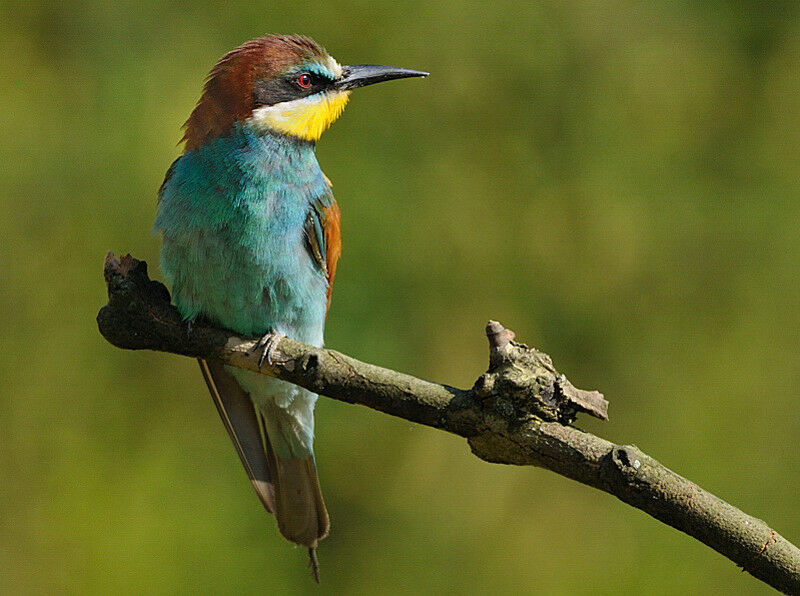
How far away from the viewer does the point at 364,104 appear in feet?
9.09

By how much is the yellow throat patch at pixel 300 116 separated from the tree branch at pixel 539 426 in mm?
590

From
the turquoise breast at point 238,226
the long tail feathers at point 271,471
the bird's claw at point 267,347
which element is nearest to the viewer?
the bird's claw at point 267,347

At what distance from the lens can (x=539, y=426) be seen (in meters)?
1.36

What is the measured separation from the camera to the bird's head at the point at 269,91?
6.42 ft

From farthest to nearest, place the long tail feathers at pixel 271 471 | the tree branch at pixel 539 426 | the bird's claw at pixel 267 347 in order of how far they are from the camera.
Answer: the long tail feathers at pixel 271 471, the bird's claw at pixel 267 347, the tree branch at pixel 539 426

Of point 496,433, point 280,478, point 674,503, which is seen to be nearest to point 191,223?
point 280,478

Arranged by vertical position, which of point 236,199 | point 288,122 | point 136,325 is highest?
point 288,122

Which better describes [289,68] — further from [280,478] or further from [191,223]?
[280,478]

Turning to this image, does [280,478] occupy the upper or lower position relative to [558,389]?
lower

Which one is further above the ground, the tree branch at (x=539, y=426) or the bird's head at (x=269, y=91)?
the bird's head at (x=269, y=91)

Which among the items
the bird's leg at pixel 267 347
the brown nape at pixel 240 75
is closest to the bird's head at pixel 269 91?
the brown nape at pixel 240 75

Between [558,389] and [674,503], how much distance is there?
223 millimetres

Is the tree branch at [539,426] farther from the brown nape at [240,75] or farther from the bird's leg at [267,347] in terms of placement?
the brown nape at [240,75]

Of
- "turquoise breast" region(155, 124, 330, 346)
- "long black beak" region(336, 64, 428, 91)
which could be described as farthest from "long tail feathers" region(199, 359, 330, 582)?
"long black beak" region(336, 64, 428, 91)
